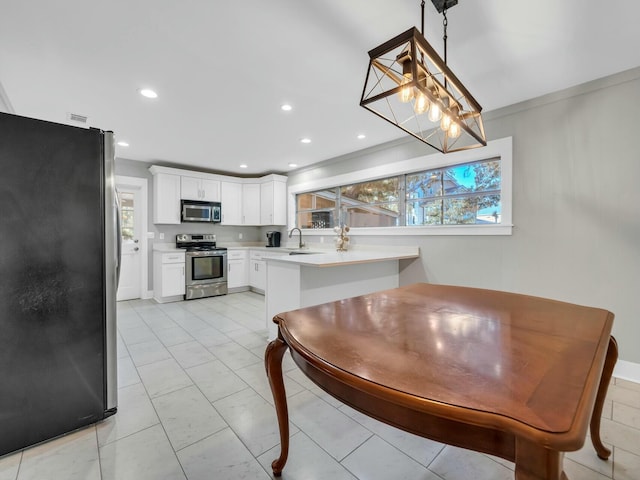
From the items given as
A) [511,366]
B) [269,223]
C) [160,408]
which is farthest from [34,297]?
[269,223]

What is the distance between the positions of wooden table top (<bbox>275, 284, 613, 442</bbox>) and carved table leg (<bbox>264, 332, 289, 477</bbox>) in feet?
0.37

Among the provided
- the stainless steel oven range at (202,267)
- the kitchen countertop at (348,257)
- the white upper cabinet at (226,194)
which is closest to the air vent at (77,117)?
the white upper cabinet at (226,194)

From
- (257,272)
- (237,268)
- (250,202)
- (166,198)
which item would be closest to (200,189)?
(166,198)

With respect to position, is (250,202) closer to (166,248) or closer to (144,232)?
(166,248)

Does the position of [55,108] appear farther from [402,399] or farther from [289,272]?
[402,399]

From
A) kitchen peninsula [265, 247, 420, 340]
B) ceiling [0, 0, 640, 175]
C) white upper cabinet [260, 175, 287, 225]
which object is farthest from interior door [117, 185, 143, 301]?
kitchen peninsula [265, 247, 420, 340]

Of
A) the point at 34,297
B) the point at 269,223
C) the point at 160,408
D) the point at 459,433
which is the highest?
the point at 269,223

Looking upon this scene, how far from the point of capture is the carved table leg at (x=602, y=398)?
1.33m

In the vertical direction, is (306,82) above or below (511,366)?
above

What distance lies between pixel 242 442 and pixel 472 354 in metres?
1.39

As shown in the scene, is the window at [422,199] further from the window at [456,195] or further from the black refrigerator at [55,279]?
the black refrigerator at [55,279]

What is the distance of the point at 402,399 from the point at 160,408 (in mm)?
1907

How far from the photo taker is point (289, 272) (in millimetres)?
2812

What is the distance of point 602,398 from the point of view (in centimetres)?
142
